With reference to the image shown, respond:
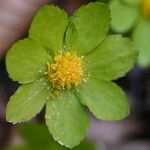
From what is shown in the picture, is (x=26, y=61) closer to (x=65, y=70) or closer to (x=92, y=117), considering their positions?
(x=65, y=70)

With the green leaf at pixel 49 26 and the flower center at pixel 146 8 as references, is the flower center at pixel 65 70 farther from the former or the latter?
the flower center at pixel 146 8

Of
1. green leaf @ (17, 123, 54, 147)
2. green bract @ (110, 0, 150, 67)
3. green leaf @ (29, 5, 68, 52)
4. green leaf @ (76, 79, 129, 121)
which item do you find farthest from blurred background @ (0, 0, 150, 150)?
green leaf @ (29, 5, 68, 52)

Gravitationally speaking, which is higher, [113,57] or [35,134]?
[113,57]

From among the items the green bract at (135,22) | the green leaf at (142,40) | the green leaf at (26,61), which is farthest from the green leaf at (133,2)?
the green leaf at (26,61)

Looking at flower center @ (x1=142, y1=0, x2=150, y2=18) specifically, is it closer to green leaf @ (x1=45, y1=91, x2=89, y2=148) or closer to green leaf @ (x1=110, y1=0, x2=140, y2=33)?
green leaf @ (x1=110, y1=0, x2=140, y2=33)

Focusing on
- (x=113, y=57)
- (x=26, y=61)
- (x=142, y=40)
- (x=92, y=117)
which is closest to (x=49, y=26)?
(x=26, y=61)

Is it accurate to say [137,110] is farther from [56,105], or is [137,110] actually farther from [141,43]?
[56,105]
